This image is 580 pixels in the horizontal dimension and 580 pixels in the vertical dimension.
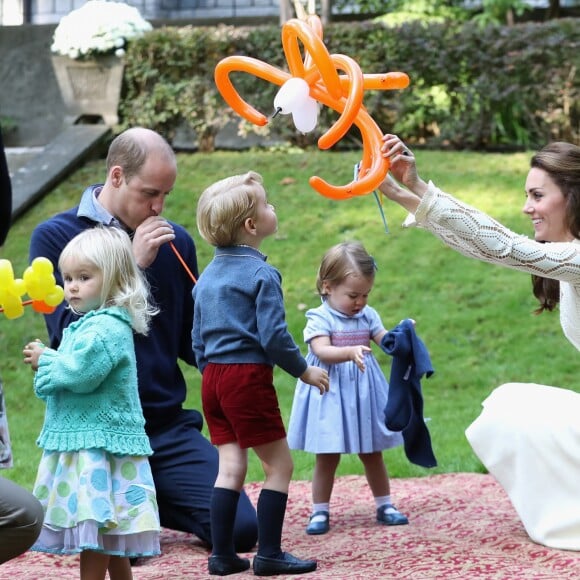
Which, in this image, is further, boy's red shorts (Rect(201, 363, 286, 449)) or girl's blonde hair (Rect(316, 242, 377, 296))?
girl's blonde hair (Rect(316, 242, 377, 296))

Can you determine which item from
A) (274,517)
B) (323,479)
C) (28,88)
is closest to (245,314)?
(274,517)

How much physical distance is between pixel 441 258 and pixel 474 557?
5126 millimetres

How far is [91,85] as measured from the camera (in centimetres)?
1120

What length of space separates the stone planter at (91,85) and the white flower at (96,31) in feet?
0.35

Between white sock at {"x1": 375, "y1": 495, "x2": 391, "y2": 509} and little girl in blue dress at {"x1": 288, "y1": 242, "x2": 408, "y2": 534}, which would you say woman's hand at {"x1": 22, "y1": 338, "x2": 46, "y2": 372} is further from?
white sock at {"x1": 375, "y1": 495, "x2": 391, "y2": 509}

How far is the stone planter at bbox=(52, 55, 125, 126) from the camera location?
11.0m

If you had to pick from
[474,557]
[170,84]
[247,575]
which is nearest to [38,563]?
[247,575]

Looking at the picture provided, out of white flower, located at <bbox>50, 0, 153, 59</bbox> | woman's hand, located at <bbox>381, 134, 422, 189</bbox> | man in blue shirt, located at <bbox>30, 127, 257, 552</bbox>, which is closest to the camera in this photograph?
woman's hand, located at <bbox>381, 134, 422, 189</bbox>

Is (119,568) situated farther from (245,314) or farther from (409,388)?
(409,388)

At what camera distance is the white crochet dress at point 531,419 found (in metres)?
3.86

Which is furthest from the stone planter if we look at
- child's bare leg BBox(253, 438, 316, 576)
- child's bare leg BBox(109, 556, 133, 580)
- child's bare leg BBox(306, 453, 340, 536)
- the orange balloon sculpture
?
child's bare leg BBox(109, 556, 133, 580)

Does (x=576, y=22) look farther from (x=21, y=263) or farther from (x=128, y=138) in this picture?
(x=128, y=138)

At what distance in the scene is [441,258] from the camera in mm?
8984

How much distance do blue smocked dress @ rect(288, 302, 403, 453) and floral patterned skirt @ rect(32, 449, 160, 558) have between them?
1.25 meters
